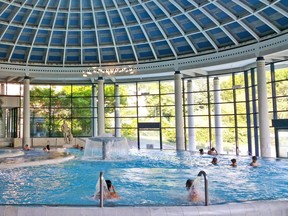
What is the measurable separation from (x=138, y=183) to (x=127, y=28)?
1606 cm

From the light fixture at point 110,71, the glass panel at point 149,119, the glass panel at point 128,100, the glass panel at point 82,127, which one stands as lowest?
the glass panel at point 82,127

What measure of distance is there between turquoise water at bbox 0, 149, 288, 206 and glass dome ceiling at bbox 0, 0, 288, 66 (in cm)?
964

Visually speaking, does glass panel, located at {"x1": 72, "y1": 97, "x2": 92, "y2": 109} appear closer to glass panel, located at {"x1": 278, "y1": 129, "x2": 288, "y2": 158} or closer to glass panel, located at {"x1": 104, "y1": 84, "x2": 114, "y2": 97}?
glass panel, located at {"x1": 104, "y1": 84, "x2": 114, "y2": 97}

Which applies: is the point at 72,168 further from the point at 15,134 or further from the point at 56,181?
the point at 15,134

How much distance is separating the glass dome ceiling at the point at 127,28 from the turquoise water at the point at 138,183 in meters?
9.64

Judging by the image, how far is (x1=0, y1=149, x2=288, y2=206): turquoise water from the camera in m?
9.33

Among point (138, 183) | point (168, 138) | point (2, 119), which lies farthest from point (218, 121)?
point (2, 119)

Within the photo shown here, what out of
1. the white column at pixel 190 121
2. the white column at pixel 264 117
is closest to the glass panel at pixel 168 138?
the white column at pixel 190 121

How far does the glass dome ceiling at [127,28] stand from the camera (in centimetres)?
2050

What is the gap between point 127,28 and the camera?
25.2 m

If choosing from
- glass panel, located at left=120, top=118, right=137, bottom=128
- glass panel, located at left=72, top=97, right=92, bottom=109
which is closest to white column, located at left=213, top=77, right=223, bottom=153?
glass panel, located at left=120, top=118, right=137, bottom=128

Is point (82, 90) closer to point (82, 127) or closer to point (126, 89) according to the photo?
point (82, 127)

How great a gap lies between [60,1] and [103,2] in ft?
9.94

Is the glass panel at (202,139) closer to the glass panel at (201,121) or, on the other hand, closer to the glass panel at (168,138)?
the glass panel at (201,121)
